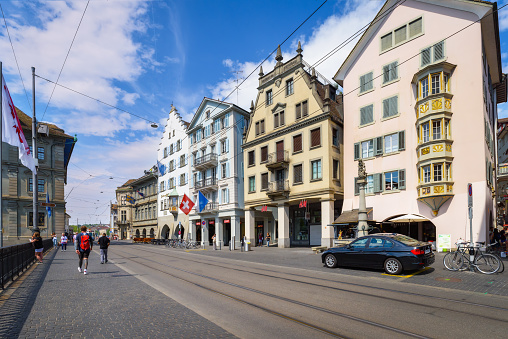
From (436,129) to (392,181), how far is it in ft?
15.4

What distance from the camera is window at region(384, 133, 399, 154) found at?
25.5 m

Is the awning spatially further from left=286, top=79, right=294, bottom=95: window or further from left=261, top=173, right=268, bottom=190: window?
left=286, top=79, right=294, bottom=95: window

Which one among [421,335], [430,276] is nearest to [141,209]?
[430,276]

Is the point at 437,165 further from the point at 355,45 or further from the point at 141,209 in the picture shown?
the point at 141,209

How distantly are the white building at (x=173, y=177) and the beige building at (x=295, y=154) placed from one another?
15.4m

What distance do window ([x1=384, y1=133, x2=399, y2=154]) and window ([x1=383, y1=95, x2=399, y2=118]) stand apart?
5.17 ft

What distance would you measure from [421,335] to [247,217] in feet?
103

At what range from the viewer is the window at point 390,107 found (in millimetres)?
25594

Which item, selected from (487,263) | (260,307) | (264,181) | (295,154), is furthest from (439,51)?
→ (260,307)

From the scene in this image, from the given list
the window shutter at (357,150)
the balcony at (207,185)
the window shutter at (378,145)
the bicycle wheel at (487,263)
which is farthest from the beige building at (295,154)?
the bicycle wheel at (487,263)

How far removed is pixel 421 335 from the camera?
5844 mm

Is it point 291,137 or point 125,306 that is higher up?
point 291,137

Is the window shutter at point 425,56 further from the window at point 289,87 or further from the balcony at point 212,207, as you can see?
the balcony at point 212,207

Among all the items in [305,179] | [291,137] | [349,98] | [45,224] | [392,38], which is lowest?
[45,224]
